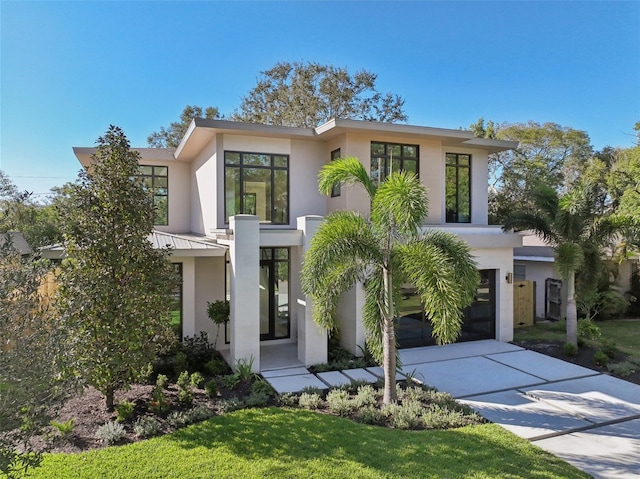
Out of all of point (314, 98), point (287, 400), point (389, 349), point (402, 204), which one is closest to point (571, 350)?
point (389, 349)

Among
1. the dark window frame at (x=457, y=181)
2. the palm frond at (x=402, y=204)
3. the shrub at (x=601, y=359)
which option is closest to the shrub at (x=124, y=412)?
the palm frond at (x=402, y=204)

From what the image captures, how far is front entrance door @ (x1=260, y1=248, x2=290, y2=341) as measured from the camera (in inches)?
503

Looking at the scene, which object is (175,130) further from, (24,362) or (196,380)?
(24,362)

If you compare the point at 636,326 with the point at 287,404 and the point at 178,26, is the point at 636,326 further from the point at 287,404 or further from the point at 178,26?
the point at 178,26

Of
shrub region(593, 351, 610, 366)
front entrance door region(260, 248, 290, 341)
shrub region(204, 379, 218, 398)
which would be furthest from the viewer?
front entrance door region(260, 248, 290, 341)

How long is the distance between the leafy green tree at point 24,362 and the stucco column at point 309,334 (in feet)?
21.8

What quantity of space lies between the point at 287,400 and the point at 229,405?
3.78 feet

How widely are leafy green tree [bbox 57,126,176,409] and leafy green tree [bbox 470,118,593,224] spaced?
2243 centimetres

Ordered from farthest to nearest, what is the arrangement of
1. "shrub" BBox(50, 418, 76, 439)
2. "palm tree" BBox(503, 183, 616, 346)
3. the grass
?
"palm tree" BBox(503, 183, 616, 346) → "shrub" BBox(50, 418, 76, 439) → the grass

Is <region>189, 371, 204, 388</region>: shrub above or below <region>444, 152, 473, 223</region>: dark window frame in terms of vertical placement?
below

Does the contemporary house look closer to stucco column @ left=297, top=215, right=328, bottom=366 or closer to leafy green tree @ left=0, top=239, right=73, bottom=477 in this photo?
stucco column @ left=297, top=215, right=328, bottom=366

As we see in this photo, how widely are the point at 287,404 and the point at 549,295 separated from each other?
1457 cm

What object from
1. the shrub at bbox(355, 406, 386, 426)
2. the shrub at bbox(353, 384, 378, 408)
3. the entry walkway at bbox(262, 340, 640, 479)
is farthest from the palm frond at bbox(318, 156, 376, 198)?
the entry walkway at bbox(262, 340, 640, 479)

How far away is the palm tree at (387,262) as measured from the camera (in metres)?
7.27
